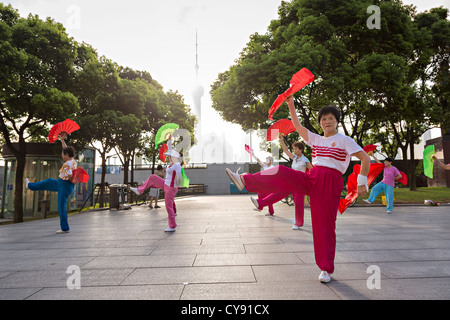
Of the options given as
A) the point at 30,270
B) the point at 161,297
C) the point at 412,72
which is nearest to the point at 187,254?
the point at 161,297

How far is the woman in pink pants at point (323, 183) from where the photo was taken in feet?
10.3

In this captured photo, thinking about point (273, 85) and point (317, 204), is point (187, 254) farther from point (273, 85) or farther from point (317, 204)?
point (273, 85)

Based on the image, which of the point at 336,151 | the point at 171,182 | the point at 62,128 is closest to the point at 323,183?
the point at 336,151

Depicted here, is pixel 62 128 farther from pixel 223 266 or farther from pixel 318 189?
pixel 318 189

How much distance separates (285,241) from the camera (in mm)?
5520

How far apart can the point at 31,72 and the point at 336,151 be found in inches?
532

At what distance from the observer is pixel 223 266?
3834 mm

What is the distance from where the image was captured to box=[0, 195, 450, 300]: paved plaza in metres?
2.86

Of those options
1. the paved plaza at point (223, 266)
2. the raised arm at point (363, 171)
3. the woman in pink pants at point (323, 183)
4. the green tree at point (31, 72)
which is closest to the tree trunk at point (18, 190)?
the green tree at point (31, 72)

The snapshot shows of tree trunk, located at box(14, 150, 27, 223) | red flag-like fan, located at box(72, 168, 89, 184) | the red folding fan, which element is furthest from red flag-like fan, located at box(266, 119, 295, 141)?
tree trunk, located at box(14, 150, 27, 223)

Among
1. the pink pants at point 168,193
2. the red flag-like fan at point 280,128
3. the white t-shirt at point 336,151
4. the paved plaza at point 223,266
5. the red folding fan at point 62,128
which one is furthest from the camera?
the red folding fan at point 62,128

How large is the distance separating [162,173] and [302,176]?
12072mm

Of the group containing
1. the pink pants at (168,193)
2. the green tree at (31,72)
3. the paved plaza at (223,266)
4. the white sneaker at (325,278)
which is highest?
the green tree at (31,72)

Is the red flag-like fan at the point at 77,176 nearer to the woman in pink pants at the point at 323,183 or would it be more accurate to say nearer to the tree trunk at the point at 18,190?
the woman in pink pants at the point at 323,183
